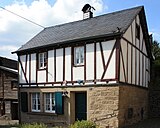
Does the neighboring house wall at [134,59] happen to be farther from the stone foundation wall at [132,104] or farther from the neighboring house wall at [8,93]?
the neighboring house wall at [8,93]

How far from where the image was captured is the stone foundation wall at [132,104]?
14.3 meters

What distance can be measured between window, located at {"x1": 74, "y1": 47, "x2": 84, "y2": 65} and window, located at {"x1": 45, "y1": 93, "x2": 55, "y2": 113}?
2.98 meters

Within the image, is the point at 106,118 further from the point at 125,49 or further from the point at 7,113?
the point at 7,113

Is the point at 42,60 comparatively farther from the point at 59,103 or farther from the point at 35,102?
the point at 59,103

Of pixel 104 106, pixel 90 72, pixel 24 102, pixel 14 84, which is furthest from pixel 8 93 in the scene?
pixel 104 106

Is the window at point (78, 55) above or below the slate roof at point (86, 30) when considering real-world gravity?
below

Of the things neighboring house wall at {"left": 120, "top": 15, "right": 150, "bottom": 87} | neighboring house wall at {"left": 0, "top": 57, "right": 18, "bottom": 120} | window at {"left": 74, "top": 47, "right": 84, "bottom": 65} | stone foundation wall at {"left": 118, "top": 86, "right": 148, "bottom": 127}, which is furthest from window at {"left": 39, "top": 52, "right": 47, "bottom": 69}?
stone foundation wall at {"left": 118, "top": 86, "right": 148, "bottom": 127}

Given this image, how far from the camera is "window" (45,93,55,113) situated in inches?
672

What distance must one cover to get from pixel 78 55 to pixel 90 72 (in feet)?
4.82

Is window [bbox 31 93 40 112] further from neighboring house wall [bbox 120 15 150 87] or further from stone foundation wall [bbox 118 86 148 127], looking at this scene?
neighboring house wall [bbox 120 15 150 87]

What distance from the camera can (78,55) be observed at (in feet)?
52.2

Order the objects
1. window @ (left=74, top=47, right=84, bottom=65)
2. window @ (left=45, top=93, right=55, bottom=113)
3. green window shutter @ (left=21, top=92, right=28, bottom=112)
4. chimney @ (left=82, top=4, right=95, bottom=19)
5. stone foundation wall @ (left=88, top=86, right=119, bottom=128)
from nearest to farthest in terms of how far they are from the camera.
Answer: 1. stone foundation wall @ (left=88, top=86, right=119, bottom=128)
2. window @ (left=74, top=47, right=84, bottom=65)
3. window @ (left=45, top=93, right=55, bottom=113)
4. green window shutter @ (left=21, top=92, right=28, bottom=112)
5. chimney @ (left=82, top=4, right=95, bottom=19)

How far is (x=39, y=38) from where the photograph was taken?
20.4m

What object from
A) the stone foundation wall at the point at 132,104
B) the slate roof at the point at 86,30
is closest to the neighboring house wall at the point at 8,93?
the slate roof at the point at 86,30
